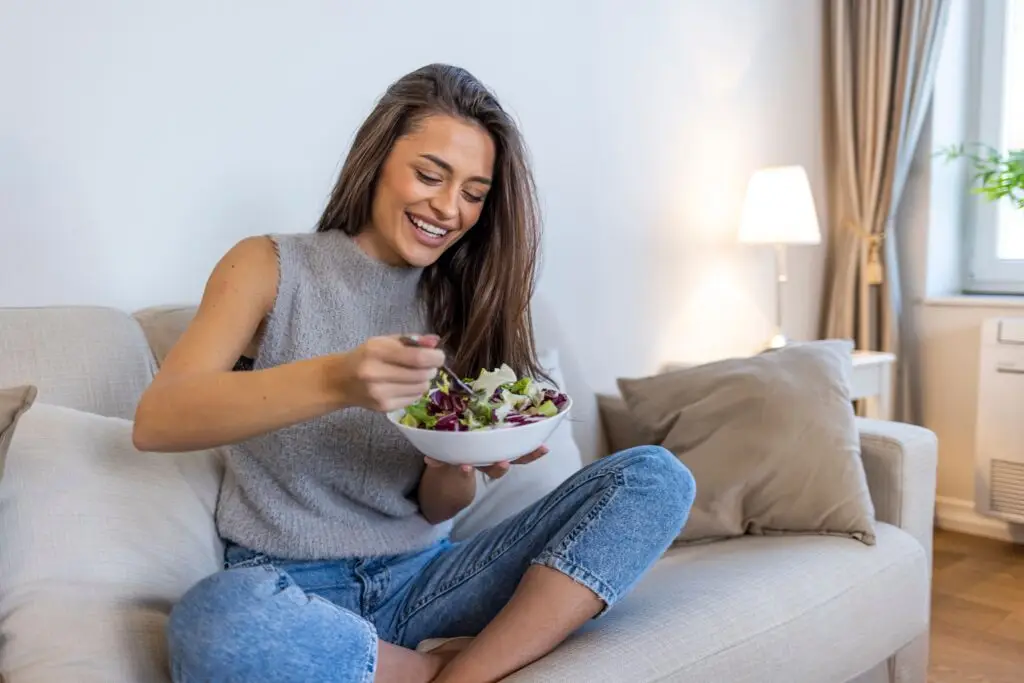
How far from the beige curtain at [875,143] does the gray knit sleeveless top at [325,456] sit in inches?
85.5

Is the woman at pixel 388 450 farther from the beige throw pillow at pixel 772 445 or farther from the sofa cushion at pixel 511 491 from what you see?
the beige throw pillow at pixel 772 445

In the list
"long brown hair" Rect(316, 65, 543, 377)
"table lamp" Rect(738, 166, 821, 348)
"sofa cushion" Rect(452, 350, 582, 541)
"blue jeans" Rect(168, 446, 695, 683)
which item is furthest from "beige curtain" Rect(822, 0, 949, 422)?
"blue jeans" Rect(168, 446, 695, 683)

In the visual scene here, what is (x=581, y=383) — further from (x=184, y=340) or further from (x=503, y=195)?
(x=184, y=340)

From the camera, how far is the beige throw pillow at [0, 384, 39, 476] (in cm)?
110

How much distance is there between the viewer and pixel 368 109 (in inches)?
77.9

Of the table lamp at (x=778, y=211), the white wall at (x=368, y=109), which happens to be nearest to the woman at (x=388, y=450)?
the white wall at (x=368, y=109)

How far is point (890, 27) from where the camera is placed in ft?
9.70

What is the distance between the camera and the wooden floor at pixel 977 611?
2057 millimetres

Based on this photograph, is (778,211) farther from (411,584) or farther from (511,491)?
(411,584)

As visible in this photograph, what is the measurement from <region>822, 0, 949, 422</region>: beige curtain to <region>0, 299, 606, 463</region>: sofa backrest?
2269 mm

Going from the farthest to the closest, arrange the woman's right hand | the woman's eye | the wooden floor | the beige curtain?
the beige curtain → the wooden floor → the woman's eye → the woman's right hand


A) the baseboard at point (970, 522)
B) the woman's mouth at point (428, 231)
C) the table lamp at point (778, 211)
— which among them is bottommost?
the baseboard at point (970, 522)

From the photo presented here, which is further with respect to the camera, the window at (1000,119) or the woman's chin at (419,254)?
the window at (1000,119)

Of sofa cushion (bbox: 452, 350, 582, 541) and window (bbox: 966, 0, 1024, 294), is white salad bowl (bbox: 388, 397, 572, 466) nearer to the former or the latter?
sofa cushion (bbox: 452, 350, 582, 541)
